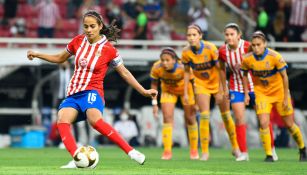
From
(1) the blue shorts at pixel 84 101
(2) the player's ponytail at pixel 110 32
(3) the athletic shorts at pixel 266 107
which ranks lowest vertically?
(3) the athletic shorts at pixel 266 107

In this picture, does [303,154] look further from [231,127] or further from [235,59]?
[235,59]

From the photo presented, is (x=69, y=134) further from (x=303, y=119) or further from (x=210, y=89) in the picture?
(x=303, y=119)

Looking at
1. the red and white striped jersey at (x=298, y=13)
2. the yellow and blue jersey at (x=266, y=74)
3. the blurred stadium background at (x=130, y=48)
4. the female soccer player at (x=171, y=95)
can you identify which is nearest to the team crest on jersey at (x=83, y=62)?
the yellow and blue jersey at (x=266, y=74)

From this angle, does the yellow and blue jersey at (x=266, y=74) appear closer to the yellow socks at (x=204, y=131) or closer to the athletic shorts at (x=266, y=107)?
the athletic shorts at (x=266, y=107)

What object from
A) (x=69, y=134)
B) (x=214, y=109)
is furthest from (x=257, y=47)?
(x=214, y=109)

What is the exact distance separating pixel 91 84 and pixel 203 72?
502cm

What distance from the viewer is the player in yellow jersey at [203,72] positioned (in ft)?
59.4

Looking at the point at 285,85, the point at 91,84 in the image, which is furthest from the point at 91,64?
the point at 285,85

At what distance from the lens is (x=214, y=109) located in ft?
91.6

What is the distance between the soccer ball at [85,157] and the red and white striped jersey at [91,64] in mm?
943

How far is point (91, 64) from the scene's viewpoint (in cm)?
1370

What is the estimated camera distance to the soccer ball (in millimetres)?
13023

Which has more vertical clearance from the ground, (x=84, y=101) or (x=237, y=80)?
(x=84, y=101)

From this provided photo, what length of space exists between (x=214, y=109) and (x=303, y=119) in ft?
7.74
